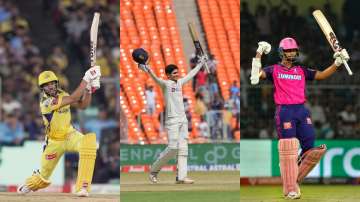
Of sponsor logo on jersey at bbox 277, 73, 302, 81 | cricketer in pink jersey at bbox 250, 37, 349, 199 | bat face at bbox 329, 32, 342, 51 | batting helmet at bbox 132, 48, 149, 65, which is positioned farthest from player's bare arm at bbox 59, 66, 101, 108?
bat face at bbox 329, 32, 342, 51

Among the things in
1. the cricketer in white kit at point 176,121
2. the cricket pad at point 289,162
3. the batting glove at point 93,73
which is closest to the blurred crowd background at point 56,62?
the cricketer in white kit at point 176,121

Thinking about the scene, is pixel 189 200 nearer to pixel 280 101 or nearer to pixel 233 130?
pixel 280 101

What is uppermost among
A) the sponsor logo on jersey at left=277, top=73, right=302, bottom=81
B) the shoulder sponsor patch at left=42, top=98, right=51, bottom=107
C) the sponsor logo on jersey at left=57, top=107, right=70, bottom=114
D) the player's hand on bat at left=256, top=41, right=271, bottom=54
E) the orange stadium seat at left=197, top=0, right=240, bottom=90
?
the orange stadium seat at left=197, top=0, right=240, bottom=90

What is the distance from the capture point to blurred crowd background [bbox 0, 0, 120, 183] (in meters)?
21.2

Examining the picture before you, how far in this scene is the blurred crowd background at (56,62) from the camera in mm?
21234

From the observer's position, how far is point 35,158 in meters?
19.0

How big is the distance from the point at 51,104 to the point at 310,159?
334cm

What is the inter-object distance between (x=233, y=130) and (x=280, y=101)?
24.5 feet

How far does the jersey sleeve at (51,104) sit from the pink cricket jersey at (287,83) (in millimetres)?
2749

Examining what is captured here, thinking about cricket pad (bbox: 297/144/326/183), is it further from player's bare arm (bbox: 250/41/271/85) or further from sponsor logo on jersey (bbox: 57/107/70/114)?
sponsor logo on jersey (bbox: 57/107/70/114)

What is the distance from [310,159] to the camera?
11688 mm

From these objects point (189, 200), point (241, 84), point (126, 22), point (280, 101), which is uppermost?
point (126, 22)

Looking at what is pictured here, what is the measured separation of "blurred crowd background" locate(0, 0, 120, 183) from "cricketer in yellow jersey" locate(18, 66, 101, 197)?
761 cm

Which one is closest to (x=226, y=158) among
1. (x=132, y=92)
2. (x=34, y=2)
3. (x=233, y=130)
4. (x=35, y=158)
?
(x=233, y=130)
